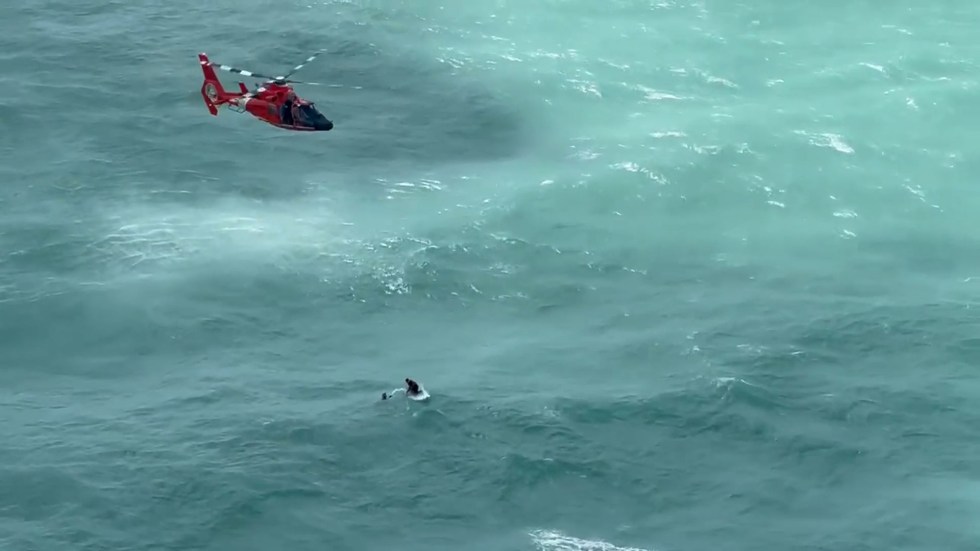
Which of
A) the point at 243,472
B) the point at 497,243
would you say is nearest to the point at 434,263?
the point at 497,243

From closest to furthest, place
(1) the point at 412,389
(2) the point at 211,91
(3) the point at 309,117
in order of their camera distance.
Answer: (1) the point at 412,389, (3) the point at 309,117, (2) the point at 211,91

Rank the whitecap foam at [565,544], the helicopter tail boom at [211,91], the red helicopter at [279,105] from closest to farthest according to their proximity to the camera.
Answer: the whitecap foam at [565,544], the red helicopter at [279,105], the helicopter tail boom at [211,91]

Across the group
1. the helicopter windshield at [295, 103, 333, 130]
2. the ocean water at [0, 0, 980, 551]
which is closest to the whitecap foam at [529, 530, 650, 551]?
the ocean water at [0, 0, 980, 551]

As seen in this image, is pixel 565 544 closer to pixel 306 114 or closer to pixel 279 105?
pixel 306 114

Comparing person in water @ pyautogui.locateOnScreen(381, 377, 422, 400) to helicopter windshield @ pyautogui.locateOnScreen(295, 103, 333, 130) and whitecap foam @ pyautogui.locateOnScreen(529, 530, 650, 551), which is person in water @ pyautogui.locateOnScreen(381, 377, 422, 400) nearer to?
whitecap foam @ pyautogui.locateOnScreen(529, 530, 650, 551)

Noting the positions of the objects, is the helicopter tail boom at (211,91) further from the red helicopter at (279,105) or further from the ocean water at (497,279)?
the ocean water at (497,279)

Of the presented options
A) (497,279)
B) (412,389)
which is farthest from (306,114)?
(412,389)

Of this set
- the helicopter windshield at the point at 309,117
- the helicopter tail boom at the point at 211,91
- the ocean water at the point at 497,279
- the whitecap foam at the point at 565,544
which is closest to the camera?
the whitecap foam at the point at 565,544

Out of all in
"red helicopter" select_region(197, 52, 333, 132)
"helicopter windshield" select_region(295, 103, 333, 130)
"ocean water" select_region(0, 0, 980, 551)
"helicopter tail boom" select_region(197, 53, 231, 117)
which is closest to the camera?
"ocean water" select_region(0, 0, 980, 551)

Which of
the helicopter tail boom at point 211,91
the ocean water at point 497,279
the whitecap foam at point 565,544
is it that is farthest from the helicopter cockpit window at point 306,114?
the whitecap foam at point 565,544
